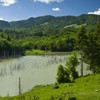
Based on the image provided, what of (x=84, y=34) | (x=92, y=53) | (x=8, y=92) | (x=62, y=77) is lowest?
(x=8, y=92)

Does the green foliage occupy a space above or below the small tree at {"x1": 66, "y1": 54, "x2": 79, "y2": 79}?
above

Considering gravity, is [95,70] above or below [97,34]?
below

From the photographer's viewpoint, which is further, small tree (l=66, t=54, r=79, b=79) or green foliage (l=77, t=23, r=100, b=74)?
green foliage (l=77, t=23, r=100, b=74)

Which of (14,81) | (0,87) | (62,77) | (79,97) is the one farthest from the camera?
(14,81)

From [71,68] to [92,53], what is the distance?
7.50 m

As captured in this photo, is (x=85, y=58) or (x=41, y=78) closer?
(x=85, y=58)

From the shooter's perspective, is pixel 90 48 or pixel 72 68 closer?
pixel 72 68

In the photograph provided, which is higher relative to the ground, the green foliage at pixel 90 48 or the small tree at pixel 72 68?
the green foliage at pixel 90 48

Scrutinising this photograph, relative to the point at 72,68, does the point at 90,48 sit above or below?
above

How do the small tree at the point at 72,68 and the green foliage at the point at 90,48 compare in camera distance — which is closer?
the small tree at the point at 72,68

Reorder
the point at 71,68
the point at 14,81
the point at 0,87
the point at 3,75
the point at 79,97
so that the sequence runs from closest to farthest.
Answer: the point at 79,97
the point at 71,68
the point at 0,87
the point at 14,81
the point at 3,75

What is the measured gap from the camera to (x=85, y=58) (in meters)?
78.4

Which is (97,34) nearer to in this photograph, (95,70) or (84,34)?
(84,34)

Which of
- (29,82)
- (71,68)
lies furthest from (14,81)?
(71,68)
